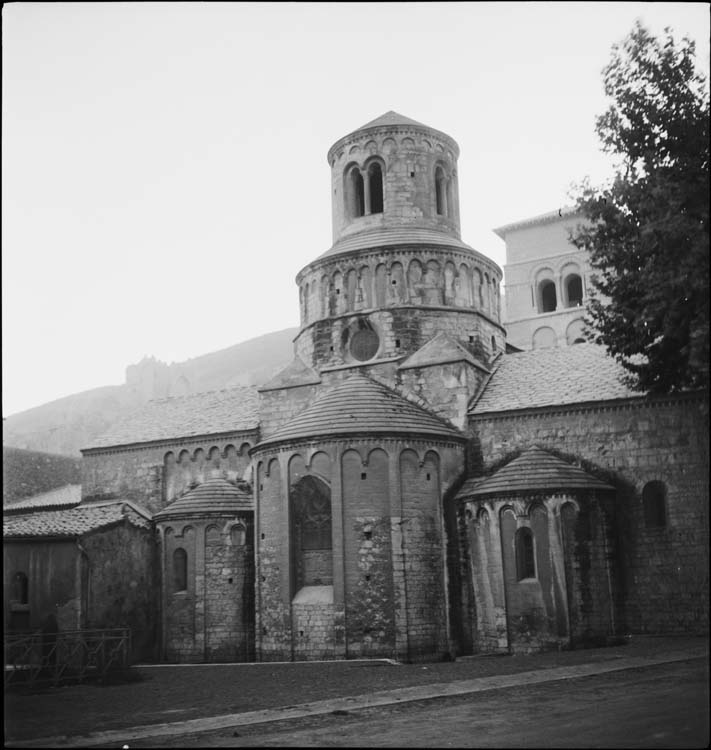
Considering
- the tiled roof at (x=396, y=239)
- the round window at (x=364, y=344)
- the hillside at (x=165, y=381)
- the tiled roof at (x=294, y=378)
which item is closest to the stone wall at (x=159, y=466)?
the tiled roof at (x=294, y=378)

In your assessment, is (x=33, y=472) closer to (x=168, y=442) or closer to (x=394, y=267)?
(x=168, y=442)

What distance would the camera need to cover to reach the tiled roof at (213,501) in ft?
103

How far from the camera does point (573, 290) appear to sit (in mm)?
56156

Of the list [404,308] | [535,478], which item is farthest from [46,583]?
[535,478]

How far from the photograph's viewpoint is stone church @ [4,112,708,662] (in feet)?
85.5

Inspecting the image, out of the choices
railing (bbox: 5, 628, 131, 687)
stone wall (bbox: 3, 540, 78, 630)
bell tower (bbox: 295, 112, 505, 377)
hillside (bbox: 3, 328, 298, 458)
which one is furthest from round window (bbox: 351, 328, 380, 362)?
hillside (bbox: 3, 328, 298, 458)

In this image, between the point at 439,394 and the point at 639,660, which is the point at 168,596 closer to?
the point at 439,394

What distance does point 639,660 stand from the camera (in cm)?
2141

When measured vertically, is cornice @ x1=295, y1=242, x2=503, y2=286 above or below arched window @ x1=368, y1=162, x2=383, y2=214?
below

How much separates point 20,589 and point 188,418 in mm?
9537

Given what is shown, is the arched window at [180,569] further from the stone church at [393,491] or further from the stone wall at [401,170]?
the stone wall at [401,170]

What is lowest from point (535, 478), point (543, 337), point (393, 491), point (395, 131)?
point (393, 491)

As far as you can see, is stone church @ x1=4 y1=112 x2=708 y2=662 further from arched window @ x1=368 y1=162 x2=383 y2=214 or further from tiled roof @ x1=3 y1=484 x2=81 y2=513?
tiled roof @ x1=3 y1=484 x2=81 y2=513

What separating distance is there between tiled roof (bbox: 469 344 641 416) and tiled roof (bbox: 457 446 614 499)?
2.18 meters
